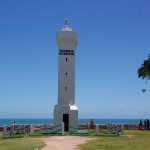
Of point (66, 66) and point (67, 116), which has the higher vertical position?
point (66, 66)

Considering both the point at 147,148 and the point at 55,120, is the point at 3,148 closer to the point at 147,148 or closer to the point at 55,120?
the point at 147,148

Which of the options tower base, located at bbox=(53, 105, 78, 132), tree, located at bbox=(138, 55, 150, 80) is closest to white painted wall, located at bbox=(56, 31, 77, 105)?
tower base, located at bbox=(53, 105, 78, 132)

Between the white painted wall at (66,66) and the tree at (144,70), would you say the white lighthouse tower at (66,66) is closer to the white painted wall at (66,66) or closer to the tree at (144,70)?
the white painted wall at (66,66)

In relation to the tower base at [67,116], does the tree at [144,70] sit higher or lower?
higher

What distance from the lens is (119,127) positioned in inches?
1253

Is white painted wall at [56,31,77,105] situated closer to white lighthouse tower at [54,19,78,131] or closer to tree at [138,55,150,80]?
white lighthouse tower at [54,19,78,131]

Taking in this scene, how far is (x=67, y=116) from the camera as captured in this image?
1375 inches

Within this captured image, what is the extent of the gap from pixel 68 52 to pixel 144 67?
400 inches

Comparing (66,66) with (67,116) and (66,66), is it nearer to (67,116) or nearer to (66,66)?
(66,66)

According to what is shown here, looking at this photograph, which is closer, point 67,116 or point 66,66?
point 67,116

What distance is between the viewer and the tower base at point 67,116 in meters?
34.7

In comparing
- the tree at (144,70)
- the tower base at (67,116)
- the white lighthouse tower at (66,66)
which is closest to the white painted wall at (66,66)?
the white lighthouse tower at (66,66)

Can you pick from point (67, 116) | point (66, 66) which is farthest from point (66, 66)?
point (67, 116)

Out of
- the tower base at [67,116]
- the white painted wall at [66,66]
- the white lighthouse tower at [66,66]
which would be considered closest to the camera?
the tower base at [67,116]
